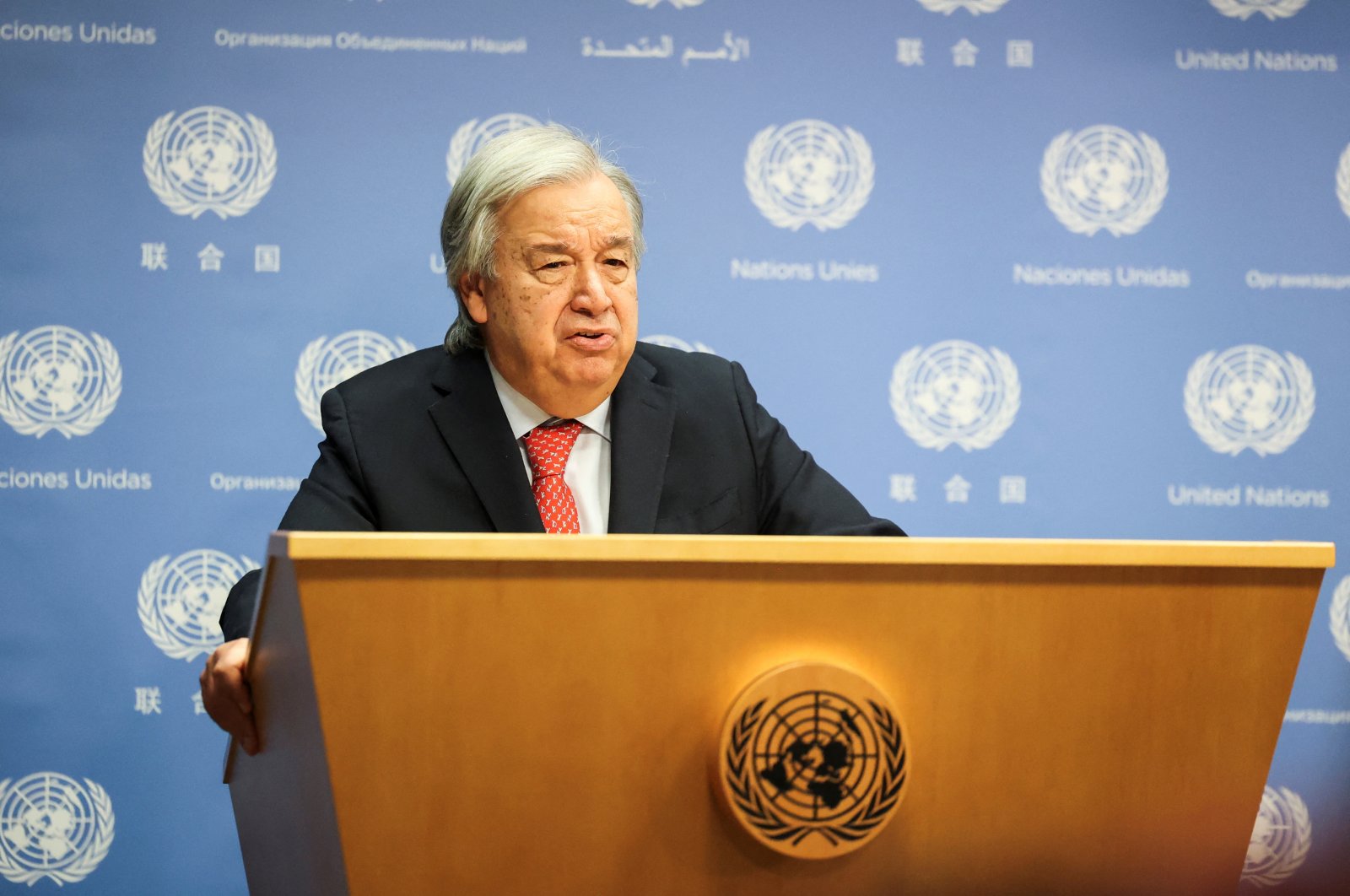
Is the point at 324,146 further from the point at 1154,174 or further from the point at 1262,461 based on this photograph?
the point at 1262,461

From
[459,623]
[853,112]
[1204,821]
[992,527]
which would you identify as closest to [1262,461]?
[992,527]

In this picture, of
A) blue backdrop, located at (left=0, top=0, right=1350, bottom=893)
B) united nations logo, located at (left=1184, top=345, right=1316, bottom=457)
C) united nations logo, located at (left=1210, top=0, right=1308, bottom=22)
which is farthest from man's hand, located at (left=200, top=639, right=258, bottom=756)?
united nations logo, located at (left=1210, top=0, right=1308, bottom=22)

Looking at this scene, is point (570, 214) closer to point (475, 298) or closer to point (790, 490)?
point (475, 298)

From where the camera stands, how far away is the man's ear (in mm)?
1825

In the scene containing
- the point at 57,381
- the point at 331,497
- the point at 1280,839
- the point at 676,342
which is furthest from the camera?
the point at 1280,839

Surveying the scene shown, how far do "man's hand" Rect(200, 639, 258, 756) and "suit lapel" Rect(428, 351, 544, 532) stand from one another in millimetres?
480

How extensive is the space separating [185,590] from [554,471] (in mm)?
1311

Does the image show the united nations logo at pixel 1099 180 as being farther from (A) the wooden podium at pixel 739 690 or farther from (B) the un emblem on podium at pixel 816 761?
(B) the un emblem on podium at pixel 816 761

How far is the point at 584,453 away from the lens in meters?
1.75

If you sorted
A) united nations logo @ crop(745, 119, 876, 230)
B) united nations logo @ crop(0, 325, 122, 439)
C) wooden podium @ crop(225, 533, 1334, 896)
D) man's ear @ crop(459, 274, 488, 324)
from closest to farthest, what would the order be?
wooden podium @ crop(225, 533, 1334, 896)
man's ear @ crop(459, 274, 488, 324)
united nations logo @ crop(0, 325, 122, 439)
united nations logo @ crop(745, 119, 876, 230)

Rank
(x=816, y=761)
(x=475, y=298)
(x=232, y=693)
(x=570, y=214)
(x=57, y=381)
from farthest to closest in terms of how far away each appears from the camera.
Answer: (x=57, y=381) → (x=475, y=298) → (x=570, y=214) → (x=232, y=693) → (x=816, y=761)

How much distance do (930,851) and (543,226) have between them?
1.14m

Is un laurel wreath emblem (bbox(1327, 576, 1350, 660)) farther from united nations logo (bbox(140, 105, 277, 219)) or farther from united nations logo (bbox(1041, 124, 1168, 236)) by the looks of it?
united nations logo (bbox(140, 105, 277, 219))

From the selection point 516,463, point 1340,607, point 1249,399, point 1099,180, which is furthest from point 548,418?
point 1340,607
